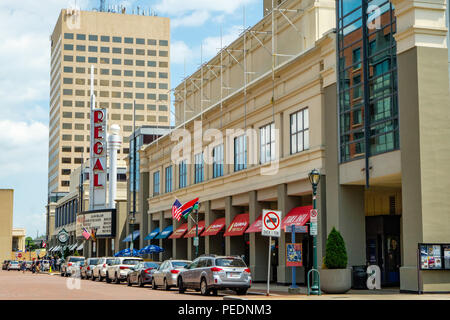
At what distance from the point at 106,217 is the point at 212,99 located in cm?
3056

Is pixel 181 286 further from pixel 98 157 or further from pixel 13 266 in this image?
pixel 13 266

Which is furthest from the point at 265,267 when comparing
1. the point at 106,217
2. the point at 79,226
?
the point at 79,226

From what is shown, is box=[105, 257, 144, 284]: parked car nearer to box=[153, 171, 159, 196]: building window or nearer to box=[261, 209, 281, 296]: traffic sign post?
box=[153, 171, 159, 196]: building window

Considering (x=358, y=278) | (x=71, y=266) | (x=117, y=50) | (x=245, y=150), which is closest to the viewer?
(x=358, y=278)

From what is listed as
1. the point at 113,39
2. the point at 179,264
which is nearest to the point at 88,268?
the point at 179,264

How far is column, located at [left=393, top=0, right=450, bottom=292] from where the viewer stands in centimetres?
2736

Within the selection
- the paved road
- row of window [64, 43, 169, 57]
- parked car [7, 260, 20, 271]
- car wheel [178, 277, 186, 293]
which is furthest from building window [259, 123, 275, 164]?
row of window [64, 43, 169, 57]

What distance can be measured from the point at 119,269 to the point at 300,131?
14.7m

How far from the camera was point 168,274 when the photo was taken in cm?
3416

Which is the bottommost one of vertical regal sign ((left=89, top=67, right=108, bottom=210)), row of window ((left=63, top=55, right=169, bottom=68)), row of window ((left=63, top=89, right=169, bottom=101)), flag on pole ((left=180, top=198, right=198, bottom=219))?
flag on pole ((left=180, top=198, right=198, bottom=219))

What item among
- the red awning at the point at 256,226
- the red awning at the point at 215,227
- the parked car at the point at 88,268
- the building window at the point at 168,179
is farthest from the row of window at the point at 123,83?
the red awning at the point at 256,226

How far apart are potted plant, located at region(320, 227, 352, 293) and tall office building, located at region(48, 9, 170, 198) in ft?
421

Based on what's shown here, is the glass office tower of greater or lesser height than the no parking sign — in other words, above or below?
above

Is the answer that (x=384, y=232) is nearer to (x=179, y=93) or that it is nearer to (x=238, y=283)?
(x=238, y=283)
